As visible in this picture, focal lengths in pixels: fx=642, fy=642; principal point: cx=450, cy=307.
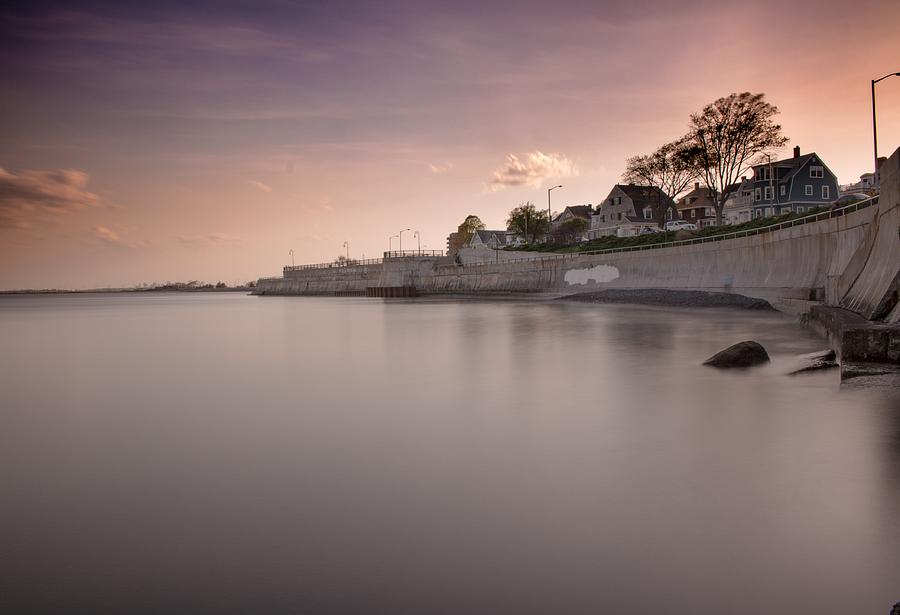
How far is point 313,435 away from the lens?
983cm

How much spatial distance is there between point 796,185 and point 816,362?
255ft

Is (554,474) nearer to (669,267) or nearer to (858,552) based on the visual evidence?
(858,552)

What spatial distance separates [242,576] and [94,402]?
10.8m

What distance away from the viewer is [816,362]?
15.3 m

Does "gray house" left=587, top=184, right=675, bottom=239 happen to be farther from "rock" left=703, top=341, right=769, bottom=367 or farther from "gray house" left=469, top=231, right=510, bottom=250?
"rock" left=703, top=341, right=769, bottom=367

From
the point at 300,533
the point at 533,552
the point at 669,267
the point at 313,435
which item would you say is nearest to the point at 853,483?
the point at 533,552

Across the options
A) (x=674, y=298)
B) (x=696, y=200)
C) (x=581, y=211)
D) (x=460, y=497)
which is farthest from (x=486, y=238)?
(x=460, y=497)

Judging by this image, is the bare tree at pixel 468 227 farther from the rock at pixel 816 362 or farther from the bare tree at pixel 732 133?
the rock at pixel 816 362

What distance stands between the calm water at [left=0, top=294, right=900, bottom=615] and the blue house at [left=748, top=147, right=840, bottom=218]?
78.6 meters

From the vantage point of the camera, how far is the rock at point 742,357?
15891mm

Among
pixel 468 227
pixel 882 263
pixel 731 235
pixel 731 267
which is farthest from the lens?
pixel 468 227

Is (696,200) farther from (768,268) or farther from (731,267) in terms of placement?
(768,268)

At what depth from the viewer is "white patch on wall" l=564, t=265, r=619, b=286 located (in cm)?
5741

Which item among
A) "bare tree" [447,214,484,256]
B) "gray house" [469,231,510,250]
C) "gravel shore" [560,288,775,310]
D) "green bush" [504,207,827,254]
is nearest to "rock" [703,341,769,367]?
"gravel shore" [560,288,775,310]
